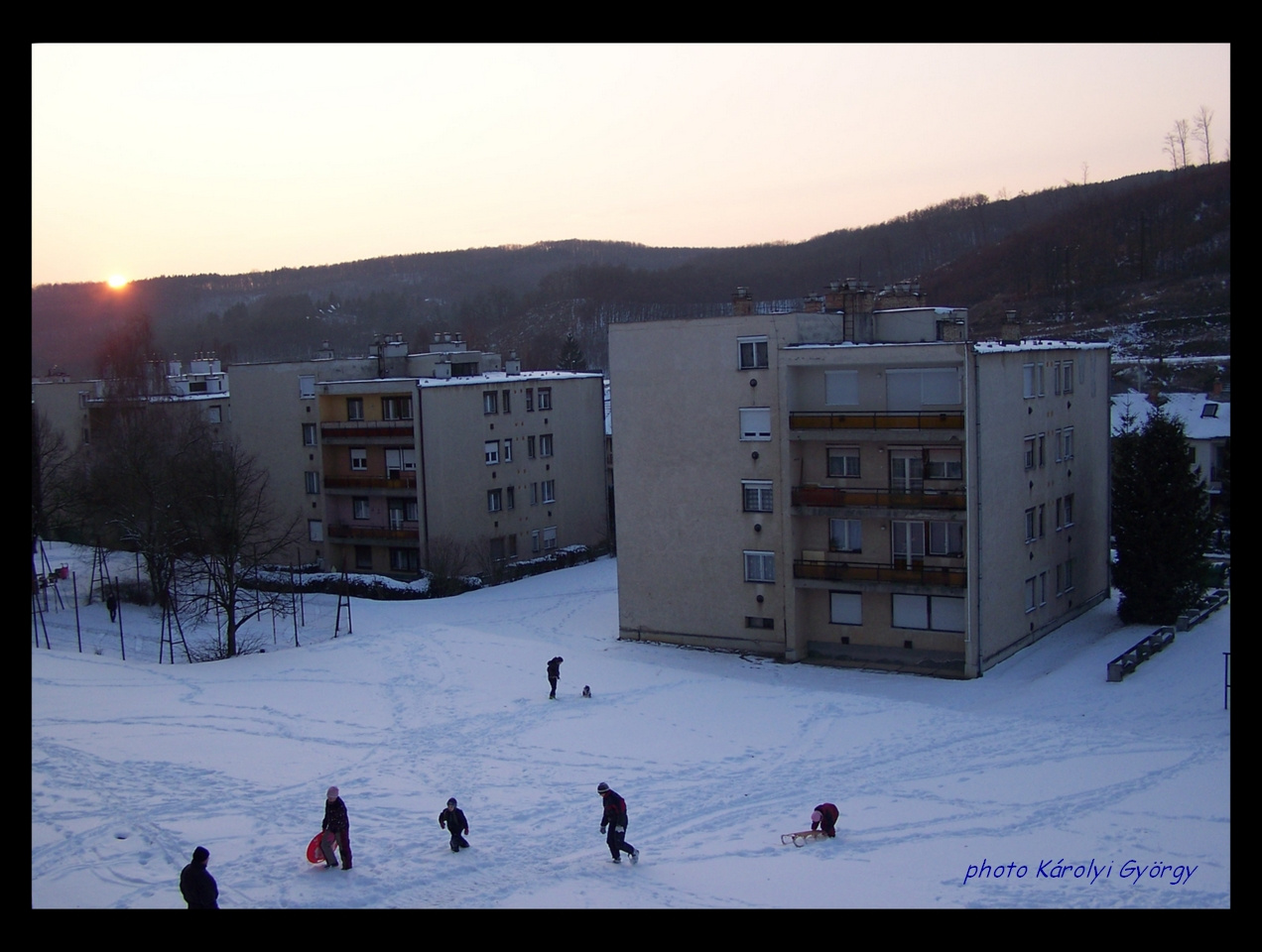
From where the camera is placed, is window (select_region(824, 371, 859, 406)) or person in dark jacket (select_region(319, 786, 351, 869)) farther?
window (select_region(824, 371, 859, 406))

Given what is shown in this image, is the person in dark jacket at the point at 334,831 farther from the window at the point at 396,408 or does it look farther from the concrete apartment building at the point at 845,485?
the window at the point at 396,408

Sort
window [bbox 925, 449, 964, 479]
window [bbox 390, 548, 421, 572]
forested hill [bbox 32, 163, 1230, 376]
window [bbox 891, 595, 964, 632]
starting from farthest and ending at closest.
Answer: forested hill [bbox 32, 163, 1230, 376], window [bbox 390, 548, 421, 572], window [bbox 925, 449, 964, 479], window [bbox 891, 595, 964, 632]

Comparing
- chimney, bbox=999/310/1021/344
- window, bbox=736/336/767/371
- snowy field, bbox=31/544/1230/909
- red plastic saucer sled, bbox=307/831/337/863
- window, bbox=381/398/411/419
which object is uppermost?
chimney, bbox=999/310/1021/344

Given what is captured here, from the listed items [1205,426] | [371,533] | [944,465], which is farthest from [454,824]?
[1205,426]

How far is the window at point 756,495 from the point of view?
3278cm

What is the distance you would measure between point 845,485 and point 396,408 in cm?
2335

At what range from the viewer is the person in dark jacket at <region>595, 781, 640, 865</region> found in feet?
51.9

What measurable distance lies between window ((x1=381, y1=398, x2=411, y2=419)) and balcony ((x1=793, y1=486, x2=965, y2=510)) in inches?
849

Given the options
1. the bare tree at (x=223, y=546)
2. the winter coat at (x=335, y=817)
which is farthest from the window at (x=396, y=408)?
the winter coat at (x=335, y=817)

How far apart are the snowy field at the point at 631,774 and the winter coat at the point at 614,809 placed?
0.81 metres

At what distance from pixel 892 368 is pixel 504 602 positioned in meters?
17.7

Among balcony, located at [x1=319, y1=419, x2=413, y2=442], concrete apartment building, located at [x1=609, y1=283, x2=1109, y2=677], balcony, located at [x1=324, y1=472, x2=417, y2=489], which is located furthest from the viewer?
balcony, located at [x1=319, y1=419, x2=413, y2=442]

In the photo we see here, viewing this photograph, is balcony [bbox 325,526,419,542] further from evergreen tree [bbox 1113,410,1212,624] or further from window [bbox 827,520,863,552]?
evergreen tree [bbox 1113,410,1212,624]

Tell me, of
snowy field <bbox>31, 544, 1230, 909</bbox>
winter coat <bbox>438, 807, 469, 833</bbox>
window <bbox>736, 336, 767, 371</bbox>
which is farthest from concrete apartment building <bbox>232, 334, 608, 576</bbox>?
winter coat <bbox>438, 807, 469, 833</bbox>
